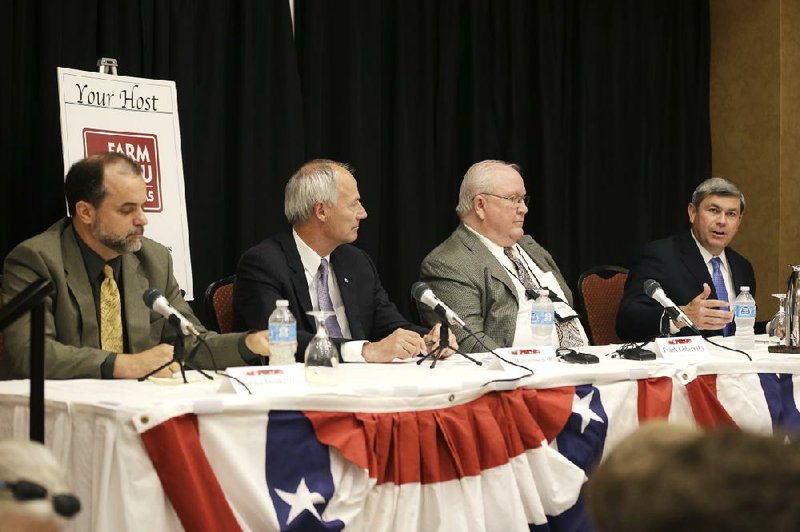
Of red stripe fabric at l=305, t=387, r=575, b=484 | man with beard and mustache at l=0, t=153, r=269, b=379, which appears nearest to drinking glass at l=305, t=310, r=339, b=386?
red stripe fabric at l=305, t=387, r=575, b=484

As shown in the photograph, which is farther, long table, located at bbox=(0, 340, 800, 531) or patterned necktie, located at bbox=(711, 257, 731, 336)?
patterned necktie, located at bbox=(711, 257, 731, 336)

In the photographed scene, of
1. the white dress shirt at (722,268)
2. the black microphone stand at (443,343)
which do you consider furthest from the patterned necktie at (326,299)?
the white dress shirt at (722,268)

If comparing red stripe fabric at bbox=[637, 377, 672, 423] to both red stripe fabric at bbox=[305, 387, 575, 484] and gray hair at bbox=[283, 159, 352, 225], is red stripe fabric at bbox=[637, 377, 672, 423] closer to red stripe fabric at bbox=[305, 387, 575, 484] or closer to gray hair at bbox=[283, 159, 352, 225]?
red stripe fabric at bbox=[305, 387, 575, 484]

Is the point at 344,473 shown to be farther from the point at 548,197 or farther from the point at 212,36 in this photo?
the point at 548,197

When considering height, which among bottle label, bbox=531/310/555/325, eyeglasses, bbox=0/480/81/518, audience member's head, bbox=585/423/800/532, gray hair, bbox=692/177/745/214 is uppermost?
gray hair, bbox=692/177/745/214

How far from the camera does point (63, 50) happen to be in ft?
13.1

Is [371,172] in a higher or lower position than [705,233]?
higher

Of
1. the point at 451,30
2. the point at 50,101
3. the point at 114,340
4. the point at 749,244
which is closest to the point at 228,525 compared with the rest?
the point at 114,340

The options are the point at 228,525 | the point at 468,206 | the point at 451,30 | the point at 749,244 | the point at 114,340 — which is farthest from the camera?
the point at 749,244

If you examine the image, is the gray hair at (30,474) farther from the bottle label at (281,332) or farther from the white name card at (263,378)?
the bottle label at (281,332)

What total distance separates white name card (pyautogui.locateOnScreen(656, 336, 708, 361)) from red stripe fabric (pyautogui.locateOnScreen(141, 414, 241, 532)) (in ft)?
5.39

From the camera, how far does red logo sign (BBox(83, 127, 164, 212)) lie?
12.3 ft

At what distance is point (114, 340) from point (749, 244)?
442cm

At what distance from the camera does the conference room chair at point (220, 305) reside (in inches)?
143
